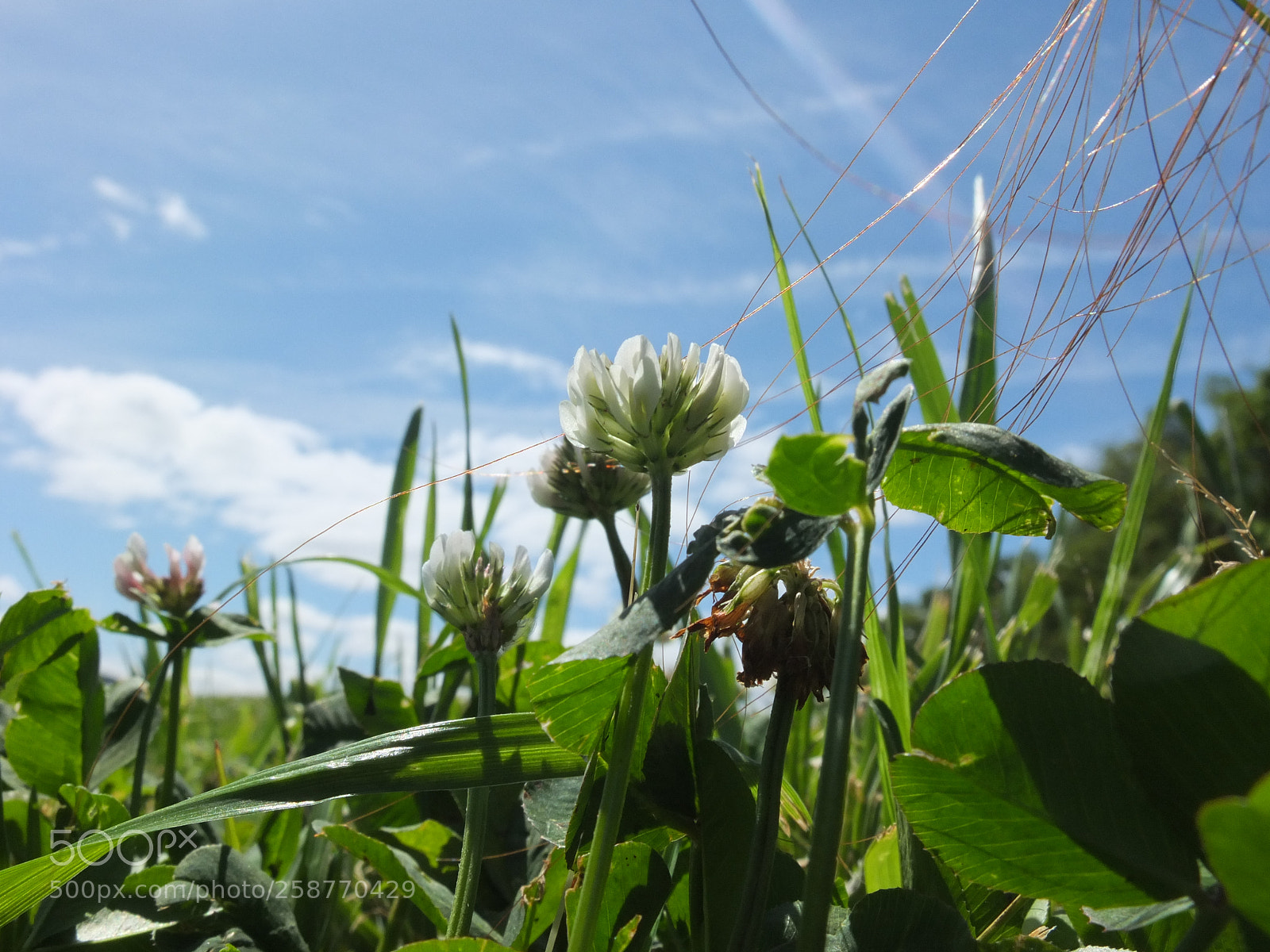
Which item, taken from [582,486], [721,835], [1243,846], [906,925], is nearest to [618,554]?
[582,486]

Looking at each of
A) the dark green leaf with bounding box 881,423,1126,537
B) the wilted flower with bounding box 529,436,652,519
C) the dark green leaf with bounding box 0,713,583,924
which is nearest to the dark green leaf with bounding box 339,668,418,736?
the wilted flower with bounding box 529,436,652,519

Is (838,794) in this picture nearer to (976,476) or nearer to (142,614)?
(976,476)

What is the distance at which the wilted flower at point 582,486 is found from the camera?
948 mm

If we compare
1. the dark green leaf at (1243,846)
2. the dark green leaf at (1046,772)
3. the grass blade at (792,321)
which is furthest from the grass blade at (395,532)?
the dark green leaf at (1243,846)

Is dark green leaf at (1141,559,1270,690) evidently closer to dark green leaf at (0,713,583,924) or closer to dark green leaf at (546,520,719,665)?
dark green leaf at (546,520,719,665)

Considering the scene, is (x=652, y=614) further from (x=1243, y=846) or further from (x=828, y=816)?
(x=1243, y=846)

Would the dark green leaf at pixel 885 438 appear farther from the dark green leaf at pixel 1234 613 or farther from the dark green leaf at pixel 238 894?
the dark green leaf at pixel 238 894

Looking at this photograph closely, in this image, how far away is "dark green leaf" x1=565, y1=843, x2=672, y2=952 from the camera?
0.50 meters

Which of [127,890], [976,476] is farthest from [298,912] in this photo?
[976,476]

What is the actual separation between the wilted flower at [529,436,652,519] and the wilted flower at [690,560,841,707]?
17.8 inches

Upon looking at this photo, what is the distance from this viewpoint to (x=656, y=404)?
48 cm

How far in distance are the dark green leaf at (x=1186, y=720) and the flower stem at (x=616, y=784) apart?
19cm

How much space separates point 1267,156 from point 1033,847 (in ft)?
1.46

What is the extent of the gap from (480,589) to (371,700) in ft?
1.21
